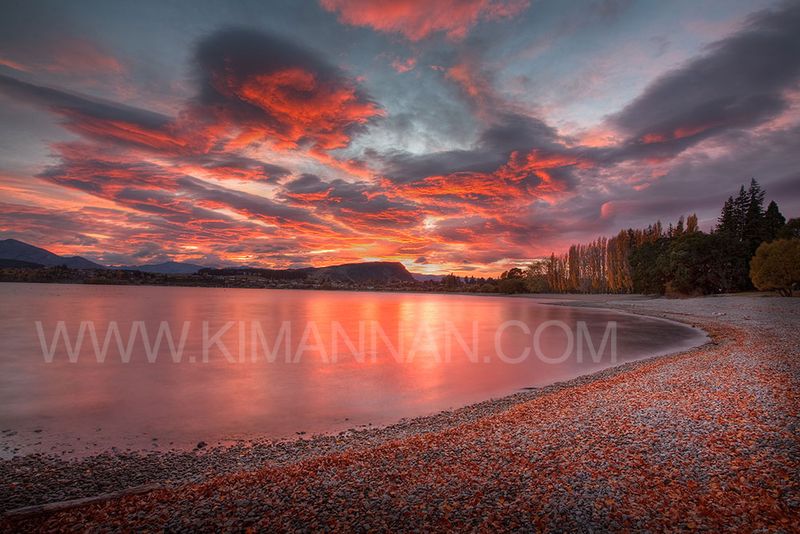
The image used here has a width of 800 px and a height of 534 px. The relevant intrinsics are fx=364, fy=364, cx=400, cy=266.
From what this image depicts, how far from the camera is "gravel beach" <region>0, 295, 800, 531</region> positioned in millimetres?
4012

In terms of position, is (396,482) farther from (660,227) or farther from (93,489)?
(660,227)

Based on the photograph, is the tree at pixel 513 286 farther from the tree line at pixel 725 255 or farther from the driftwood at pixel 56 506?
the driftwood at pixel 56 506

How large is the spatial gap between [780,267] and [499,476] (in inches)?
1995

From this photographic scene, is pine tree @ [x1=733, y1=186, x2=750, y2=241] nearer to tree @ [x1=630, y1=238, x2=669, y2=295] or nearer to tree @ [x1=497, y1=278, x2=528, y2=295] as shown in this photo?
tree @ [x1=630, y1=238, x2=669, y2=295]

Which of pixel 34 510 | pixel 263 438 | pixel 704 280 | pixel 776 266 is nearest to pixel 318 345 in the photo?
pixel 263 438

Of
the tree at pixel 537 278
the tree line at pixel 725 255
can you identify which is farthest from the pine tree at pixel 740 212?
the tree at pixel 537 278

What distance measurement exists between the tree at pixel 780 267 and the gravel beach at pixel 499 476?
42233 millimetres

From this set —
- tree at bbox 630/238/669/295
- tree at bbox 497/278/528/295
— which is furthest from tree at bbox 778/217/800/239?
tree at bbox 497/278/528/295

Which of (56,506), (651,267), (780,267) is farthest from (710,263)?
(56,506)

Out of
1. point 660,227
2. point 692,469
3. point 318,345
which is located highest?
point 660,227

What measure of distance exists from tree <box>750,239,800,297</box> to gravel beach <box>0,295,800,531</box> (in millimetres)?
42233

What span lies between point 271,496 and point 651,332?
29715mm

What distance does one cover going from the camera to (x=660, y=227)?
329ft

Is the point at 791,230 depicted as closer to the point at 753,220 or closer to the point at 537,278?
the point at 753,220
